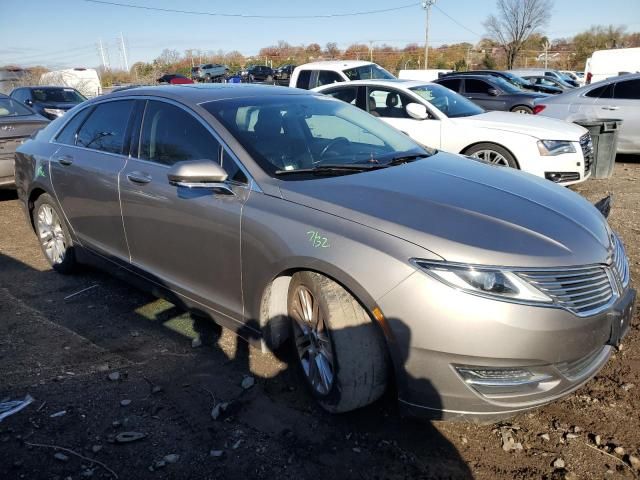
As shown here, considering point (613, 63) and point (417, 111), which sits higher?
point (613, 63)

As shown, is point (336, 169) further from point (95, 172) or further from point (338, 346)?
point (95, 172)

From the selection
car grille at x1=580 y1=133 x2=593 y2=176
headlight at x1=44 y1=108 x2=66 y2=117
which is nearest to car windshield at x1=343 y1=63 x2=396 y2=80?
car grille at x1=580 y1=133 x2=593 y2=176

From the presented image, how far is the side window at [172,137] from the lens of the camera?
126 inches

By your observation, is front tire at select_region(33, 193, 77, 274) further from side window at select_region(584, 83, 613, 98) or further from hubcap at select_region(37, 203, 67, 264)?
side window at select_region(584, 83, 613, 98)

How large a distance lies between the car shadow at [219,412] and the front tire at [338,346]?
67 millimetres

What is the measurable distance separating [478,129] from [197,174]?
16.4ft

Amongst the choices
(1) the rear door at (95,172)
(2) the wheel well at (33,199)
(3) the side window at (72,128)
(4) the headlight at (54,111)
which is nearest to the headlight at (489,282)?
(1) the rear door at (95,172)

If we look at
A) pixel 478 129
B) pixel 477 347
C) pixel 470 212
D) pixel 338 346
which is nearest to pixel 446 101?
pixel 478 129

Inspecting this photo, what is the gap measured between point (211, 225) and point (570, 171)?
16.7 feet

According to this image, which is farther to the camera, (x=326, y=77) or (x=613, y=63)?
(x=613, y=63)

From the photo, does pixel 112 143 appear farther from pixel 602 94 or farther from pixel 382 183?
pixel 602 94

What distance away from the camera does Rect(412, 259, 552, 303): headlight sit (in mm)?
2145

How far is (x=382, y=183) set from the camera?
283cm

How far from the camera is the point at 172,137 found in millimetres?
3441
